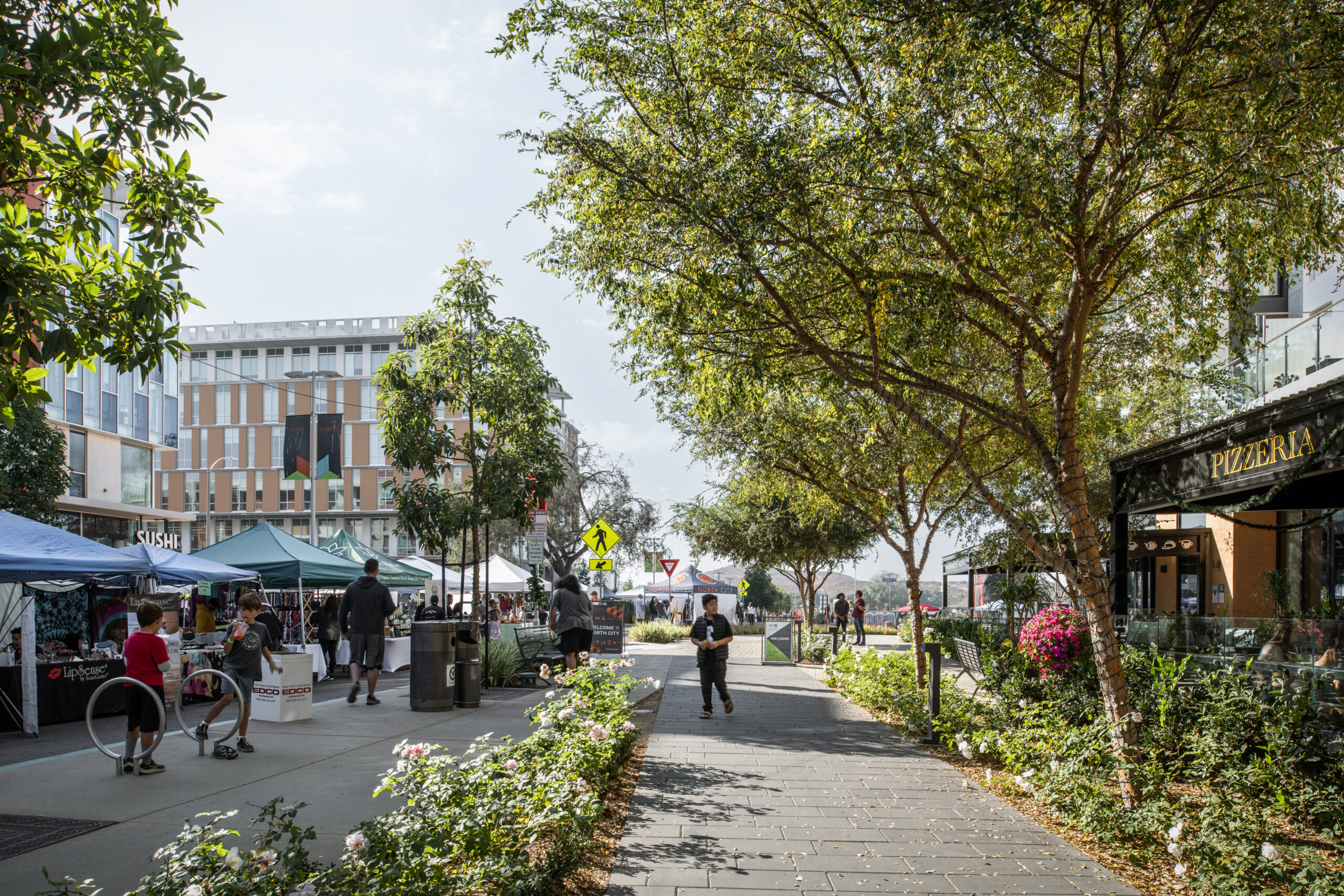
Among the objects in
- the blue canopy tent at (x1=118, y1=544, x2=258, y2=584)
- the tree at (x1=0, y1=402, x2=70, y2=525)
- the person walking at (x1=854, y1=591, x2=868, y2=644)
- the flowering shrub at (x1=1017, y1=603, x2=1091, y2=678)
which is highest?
the tree at (x1=0, y1=402, x2=70, y2=525)

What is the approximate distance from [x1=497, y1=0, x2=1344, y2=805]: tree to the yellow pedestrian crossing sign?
9.45 m

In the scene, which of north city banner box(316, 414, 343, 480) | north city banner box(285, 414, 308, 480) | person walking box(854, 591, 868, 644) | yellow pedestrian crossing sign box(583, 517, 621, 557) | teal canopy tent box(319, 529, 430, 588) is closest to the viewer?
yellow pedestrian crossing sign box(583, 517, 621, 557)

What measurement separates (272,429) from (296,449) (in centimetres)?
5073

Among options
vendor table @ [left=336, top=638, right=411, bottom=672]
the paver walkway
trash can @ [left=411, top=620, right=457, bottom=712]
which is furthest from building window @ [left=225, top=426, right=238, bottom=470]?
the paver walkway

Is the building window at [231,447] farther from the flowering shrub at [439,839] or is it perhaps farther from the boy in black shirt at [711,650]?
the flowering shrub at [439,839]

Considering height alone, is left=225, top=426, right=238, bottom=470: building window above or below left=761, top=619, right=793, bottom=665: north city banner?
above

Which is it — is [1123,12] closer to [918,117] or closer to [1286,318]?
[918,117]

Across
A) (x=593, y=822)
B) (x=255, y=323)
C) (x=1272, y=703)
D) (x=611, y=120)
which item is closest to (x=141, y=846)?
(x=593, y=822)

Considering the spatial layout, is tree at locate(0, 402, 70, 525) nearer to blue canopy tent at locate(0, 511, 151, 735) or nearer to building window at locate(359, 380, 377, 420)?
blue canopy tent at locate(0, 511, 151, 735)

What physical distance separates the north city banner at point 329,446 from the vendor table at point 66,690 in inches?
668

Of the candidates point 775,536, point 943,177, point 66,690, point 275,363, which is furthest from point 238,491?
point 943,177

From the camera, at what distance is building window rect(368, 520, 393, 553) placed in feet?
250

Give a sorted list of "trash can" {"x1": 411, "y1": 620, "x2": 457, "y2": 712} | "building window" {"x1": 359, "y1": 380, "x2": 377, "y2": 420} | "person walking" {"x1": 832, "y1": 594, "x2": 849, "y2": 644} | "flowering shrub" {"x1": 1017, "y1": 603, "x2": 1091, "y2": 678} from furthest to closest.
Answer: "building window" {"x1": 359, "y1": 380, "x2": 377, "y2": 420}, "person walking" {"x1": 832, "y1": 594, "x2": 849, "y2": 644}, "trash can" {"x1": 411, "y1": 620, "x2": 457, "y2": 712}, "flowering shrub" {"x1": 1017, "y1": 603, "x2": 1091, "y2": 678}

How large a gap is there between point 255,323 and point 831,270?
79252 mm
